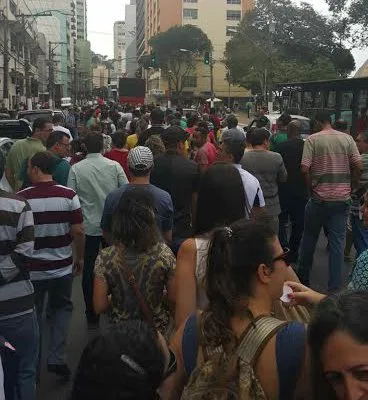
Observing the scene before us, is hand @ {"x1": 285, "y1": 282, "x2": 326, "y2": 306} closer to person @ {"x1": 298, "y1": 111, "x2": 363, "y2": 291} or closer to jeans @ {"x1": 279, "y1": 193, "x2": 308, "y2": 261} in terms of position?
person @ {"x1": 298, "y1": 111, "x2": 363, "y2": 291}

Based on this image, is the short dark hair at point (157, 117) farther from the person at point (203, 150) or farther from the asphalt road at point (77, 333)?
the asphalt road at point (77, 333)

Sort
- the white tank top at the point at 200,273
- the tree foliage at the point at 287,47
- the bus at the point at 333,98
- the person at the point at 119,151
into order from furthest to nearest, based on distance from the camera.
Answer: the tree foliage at the point at 287,47, the bus at the point at 333,98, the person at the point at 119,151, the white tank top at the point at 200,273

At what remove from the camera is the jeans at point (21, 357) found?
345cm

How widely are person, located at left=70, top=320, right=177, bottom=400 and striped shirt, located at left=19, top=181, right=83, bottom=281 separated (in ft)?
9.32

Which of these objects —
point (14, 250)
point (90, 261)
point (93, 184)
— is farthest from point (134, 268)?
point (90, 261)

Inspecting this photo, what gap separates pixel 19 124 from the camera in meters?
11.0

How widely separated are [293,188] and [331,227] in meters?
1.41

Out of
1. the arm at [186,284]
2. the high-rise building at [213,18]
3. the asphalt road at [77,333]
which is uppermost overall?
the high-rise building at [213,18]

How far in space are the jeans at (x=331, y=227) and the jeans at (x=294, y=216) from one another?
1115 mm

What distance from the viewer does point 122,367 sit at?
57.9 inches

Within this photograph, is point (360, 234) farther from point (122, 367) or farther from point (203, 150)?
point (122, 367)

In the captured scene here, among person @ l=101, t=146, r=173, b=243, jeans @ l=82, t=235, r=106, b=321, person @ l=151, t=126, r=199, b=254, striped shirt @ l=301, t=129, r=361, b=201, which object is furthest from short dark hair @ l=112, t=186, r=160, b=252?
striped shirt @ l=301, t=129, r=361, b=201

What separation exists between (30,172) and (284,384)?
3060mm

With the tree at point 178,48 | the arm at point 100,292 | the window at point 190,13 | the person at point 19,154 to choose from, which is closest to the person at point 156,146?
the person at point 19,154
